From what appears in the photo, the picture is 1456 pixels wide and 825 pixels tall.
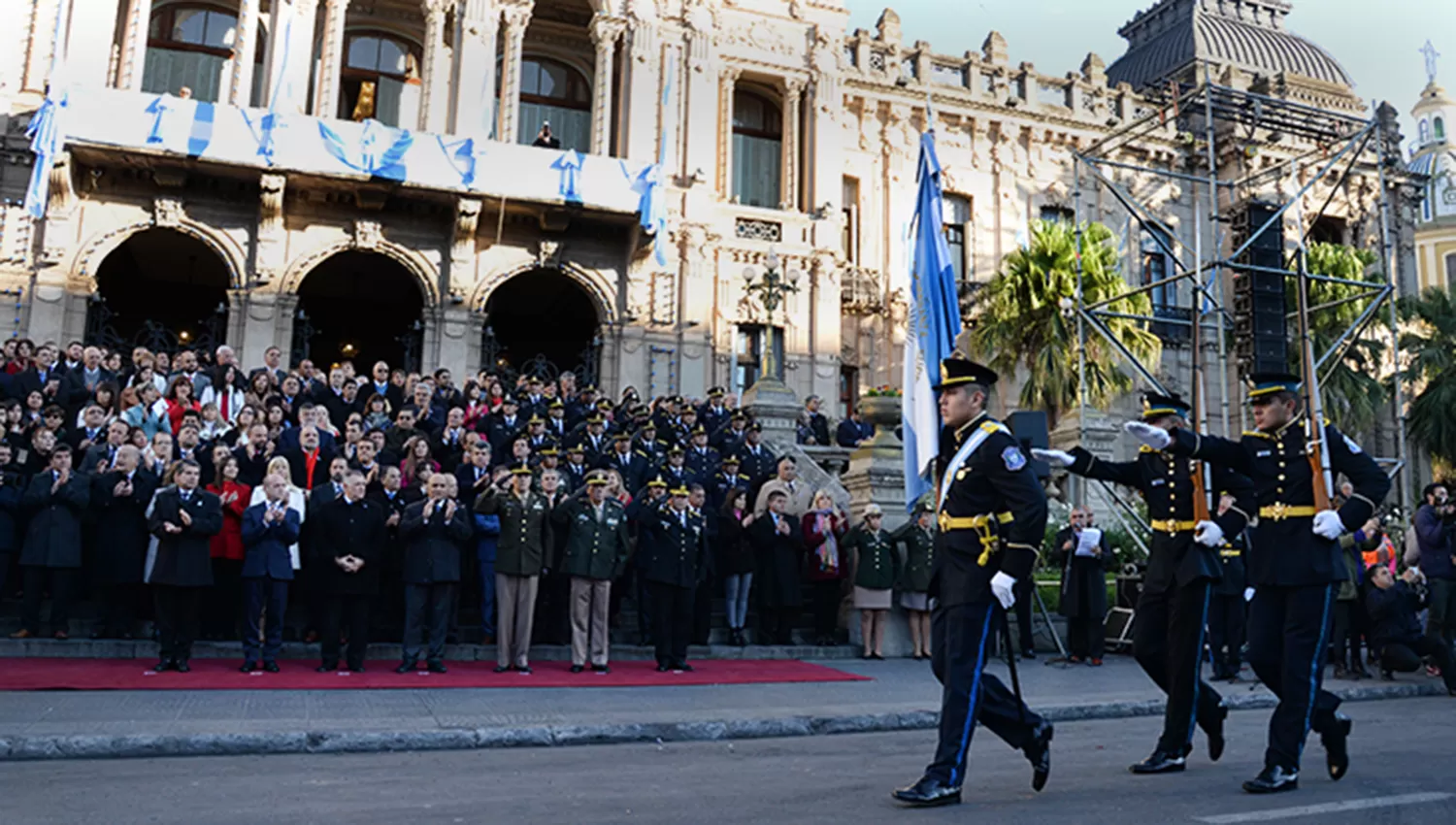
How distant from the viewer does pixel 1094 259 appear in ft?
84.2

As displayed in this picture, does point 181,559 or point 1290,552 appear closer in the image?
point 1290,552

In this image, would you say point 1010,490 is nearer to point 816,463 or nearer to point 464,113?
point 816,463

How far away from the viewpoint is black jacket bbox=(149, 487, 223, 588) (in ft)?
34.4

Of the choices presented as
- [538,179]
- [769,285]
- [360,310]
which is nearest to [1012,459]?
[769,285]

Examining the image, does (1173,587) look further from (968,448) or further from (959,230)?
(959,230)

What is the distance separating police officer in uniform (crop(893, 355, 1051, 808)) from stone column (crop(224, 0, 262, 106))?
2064 cm

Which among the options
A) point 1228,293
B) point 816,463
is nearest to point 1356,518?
point 816,463

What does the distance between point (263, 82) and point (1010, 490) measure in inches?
859

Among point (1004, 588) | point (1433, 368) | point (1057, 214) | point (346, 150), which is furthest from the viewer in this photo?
point (1057, 214)

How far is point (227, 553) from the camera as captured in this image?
37.1 ft

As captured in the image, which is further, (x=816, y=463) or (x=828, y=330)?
(x=828, y=330)

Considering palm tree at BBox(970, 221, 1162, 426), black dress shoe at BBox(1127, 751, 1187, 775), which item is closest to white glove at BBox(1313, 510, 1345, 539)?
black dress shoe at BBox(1127, 751, 1187, 775)

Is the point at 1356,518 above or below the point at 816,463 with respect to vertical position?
below

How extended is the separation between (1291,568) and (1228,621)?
22.7 feet
